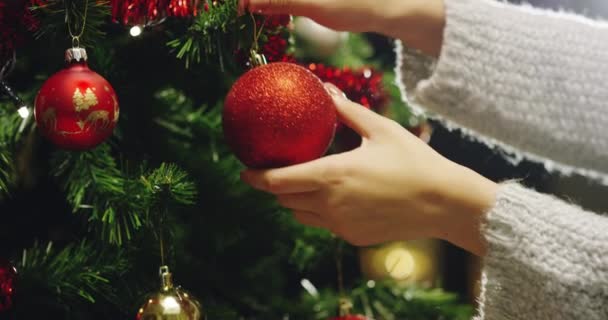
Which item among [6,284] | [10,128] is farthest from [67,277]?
[10,128]

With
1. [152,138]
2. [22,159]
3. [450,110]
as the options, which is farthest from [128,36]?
[450,110]

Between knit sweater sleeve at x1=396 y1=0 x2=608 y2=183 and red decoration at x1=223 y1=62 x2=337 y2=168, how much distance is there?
0.12m

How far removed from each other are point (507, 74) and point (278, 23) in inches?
8.2

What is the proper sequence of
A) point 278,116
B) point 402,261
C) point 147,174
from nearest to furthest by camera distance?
point 278,116
point 147,174
point 402,261

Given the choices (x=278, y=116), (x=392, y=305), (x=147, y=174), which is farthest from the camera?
(x=392, y=305)

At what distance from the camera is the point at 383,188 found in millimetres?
474

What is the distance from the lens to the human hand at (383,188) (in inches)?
18.4

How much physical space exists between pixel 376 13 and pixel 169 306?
0.31 meters

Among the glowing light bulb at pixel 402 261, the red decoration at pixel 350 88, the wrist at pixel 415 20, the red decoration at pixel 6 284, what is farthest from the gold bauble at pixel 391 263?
the red decoration at pixel 6 284

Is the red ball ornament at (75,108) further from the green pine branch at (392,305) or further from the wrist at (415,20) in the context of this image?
the green pine branch at (392,305)

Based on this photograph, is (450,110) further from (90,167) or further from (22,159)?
(22,159)

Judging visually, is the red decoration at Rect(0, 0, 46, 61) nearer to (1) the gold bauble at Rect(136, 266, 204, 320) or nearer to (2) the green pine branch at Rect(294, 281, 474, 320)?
(1) the gold bauble at Rect(136, 266, 204, 320)

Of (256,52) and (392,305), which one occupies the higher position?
(256,52)

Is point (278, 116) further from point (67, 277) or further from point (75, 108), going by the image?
point (67, 277)
